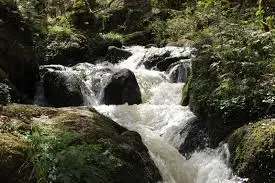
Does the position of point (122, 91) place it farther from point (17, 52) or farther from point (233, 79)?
point (233, 79)

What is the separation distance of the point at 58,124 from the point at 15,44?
5798 mm

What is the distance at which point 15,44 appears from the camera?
10516 millimetres

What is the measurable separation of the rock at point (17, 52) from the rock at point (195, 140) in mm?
4361

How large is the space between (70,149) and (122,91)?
7.27 meters

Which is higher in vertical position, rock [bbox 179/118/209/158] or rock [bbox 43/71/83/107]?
rock [bbox 43/71/83/107]

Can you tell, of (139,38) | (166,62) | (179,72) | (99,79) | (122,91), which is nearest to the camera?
(122,91)

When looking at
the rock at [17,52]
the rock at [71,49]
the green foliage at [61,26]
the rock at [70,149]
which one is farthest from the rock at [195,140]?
the green foliage at [61,26]

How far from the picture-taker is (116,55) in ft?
54.9

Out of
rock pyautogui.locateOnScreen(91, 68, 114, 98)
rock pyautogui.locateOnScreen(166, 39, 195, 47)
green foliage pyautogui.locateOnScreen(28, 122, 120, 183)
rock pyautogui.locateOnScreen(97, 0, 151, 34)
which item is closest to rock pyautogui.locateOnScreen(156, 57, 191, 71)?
rock pyautogui.locateOnScreen(166, 39, 195, 47)

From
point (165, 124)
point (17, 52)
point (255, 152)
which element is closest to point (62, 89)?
point (17, 52)

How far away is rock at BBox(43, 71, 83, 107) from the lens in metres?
11.4

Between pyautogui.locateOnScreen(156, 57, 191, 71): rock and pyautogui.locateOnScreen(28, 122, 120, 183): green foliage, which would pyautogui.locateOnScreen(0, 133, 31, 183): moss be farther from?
pyautogui.locateOnScreen(156, 57, 191, 71): rock

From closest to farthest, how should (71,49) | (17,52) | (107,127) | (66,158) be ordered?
(66,158) < (107,127) < (17,52) < (71,49)

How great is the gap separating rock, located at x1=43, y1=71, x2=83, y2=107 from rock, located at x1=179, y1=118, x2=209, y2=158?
4391 mm
